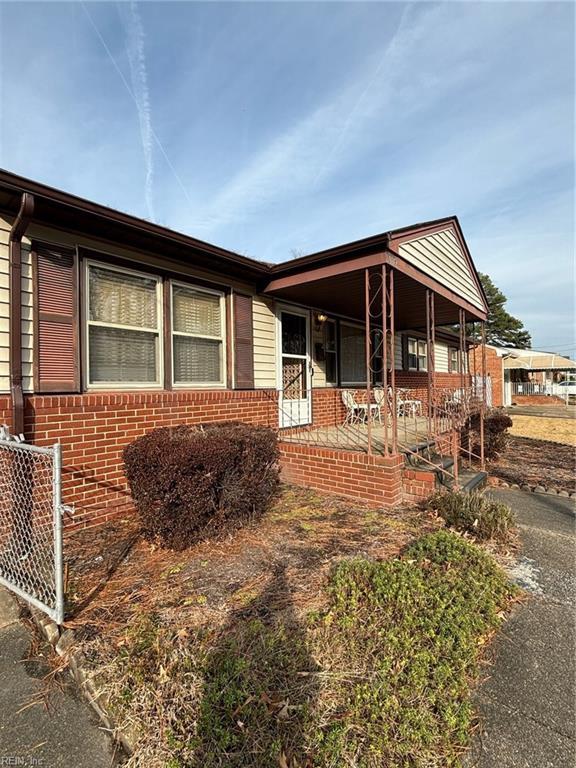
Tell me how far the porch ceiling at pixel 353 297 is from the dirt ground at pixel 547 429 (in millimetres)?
4657

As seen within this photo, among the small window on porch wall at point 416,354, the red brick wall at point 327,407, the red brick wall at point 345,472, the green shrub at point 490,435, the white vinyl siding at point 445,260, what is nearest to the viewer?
the red brick wall at point 345,472

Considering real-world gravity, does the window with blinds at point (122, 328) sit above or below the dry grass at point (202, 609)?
above

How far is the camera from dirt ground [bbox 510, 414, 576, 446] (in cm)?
1030

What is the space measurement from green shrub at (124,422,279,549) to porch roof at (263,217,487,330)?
9.09 feet

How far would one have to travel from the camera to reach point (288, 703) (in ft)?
5.55

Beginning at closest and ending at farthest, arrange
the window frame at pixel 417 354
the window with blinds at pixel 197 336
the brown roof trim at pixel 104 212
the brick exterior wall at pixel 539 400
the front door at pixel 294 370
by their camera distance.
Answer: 1. the brown roof trim at pixel 104 212
2. the window with blinds at pixel 197 336
3. the front door at pixel 294 370
4. the window frame at pixel 417 354
5. the brick exterior wall at pixel 539 400

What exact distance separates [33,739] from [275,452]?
105 inches

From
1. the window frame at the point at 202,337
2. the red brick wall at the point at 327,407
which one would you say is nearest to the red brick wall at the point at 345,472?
the window frame at the point at 202,337

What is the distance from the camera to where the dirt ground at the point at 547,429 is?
10.3 meters

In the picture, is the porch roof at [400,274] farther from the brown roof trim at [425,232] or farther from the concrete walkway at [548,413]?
the concrete walkway at [548,413]

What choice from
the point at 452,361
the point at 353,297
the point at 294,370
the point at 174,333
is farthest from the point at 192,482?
the point at 452,361

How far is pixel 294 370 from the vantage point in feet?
23.6

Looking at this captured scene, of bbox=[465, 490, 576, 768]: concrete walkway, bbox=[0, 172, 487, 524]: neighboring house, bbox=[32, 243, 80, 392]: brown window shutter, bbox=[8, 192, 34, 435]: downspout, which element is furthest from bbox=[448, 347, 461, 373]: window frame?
bbox=[8, 192, 34, 435]: downspout

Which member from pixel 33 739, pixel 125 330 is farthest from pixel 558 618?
pixel 125 330
